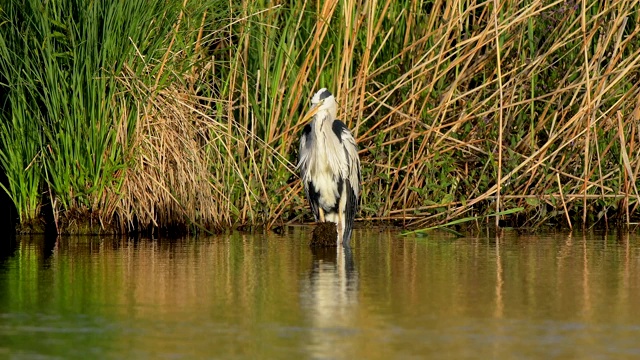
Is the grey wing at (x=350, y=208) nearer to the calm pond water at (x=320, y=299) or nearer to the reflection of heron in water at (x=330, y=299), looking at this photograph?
the calm pond water at (x=320, y=299)

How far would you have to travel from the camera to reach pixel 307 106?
1012 cm

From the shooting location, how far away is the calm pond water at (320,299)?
16.3ft

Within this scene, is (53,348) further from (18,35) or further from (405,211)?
(405,211)

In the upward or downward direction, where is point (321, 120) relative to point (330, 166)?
upward

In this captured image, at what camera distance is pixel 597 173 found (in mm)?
9781

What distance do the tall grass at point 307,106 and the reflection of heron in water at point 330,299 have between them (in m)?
1.48

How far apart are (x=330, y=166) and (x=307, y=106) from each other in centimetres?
113

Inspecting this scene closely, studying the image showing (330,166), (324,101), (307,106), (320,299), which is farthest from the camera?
(307,106)

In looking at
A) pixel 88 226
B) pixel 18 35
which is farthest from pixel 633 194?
pixel 18 35

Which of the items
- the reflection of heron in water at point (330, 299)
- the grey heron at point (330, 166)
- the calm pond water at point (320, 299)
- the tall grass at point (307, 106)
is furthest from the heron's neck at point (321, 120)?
the reflection of heron in water at point (330, 299)

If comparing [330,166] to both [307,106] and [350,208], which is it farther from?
[307,106]

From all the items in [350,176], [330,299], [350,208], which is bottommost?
[330,299]

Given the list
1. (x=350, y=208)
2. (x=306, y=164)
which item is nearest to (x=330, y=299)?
(x=350, y=208)

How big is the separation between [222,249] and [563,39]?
10.9 ft
